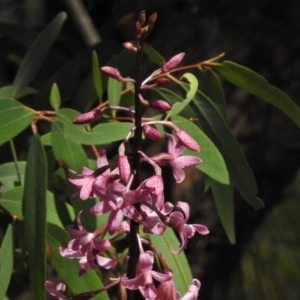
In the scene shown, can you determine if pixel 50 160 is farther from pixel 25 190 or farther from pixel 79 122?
pixel 79 122

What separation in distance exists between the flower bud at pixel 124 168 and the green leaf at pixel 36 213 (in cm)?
26

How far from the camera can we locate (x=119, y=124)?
3.49 ft

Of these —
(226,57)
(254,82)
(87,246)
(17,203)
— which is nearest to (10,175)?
(17,203)

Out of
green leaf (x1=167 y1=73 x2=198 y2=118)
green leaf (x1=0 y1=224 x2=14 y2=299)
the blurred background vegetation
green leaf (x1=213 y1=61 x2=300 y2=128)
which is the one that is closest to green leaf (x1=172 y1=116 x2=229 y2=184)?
green leaf (x1=167 y1=73 x2=198 y2=118)

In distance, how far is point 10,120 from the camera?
1.11 meters

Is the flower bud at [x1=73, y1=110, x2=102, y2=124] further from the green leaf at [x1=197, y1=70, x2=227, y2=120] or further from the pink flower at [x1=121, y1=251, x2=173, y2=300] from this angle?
the green leaf at [x1=197, y1=70, x2=227, y2=120]

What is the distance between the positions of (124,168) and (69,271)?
0.37 meters

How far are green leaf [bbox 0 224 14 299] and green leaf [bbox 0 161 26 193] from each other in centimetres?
12

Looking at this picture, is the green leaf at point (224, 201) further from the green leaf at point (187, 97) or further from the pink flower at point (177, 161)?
the pink flower at point (177, 161)

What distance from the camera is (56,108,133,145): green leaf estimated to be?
1.05 meters

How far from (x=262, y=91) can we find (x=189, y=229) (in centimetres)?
45

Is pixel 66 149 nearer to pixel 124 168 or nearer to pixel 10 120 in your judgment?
pixel 10 120

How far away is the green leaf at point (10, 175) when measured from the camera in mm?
1231

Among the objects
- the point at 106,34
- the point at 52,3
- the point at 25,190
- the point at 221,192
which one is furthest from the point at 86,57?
the point at 52,3
